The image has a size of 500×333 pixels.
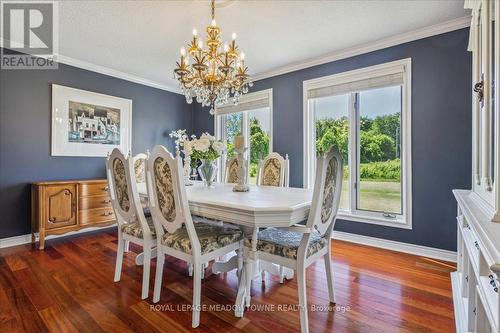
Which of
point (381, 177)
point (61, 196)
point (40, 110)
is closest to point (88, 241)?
point (61, 196)

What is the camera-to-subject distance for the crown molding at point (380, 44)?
8.51 feet

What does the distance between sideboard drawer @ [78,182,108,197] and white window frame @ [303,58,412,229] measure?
282cm

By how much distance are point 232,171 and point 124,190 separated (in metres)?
1.46

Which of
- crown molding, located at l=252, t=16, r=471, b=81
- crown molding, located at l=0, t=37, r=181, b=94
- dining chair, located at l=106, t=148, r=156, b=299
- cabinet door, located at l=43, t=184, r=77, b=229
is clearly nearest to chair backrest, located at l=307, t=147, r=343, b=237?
dining chair, located at l=106, t=148, r=156, b=299

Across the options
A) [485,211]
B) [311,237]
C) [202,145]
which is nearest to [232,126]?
[202,145]

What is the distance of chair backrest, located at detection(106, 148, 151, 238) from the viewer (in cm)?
198

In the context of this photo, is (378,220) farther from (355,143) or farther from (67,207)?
(67,207)

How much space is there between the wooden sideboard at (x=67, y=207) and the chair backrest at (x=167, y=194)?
195 centimetres

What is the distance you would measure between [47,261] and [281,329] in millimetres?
2547

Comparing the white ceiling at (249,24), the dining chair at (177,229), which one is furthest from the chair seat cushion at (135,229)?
the white ceiling at (249,24)

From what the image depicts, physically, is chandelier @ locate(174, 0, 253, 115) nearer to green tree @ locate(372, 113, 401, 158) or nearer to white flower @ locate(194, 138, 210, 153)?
white flower @ locate(194, 138, 210, 153)

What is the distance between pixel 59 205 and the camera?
3105 millimetres

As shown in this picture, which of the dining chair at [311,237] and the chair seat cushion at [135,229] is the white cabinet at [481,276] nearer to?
the dining chair at [311,237]

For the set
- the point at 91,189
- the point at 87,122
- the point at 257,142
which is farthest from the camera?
the point at 257,142
